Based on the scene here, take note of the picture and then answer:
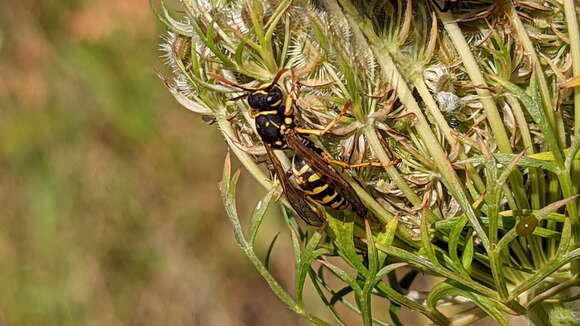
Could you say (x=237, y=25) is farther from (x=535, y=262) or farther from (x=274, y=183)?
(x=535, y=262)

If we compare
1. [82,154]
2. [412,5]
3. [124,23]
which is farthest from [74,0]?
[412,5]

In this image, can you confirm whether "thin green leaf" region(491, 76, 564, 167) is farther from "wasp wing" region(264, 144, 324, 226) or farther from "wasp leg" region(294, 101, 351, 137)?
"wasp wing" region(264, 144, 324, 226)

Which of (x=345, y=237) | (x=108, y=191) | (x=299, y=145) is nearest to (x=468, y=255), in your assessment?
(x=345, y=237)

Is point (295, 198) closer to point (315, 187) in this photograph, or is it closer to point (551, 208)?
point (315, 187)

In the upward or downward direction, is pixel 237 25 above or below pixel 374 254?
above

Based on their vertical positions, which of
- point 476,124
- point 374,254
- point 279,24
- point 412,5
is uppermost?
point 279,24

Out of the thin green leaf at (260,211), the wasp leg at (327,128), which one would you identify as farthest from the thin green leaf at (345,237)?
the wasp leg at (327,128)
